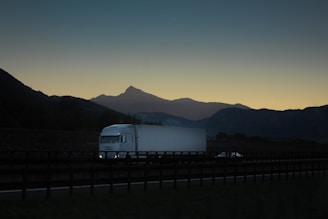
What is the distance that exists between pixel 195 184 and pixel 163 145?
31.6m

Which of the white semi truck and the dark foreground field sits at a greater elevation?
the white semi truck

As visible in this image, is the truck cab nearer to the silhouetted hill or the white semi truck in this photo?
the white semi truck

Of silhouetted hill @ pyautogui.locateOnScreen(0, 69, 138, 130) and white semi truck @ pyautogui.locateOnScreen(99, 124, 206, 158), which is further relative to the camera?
silhouetted hill @ pyautogui.locateOnScreen(0, 69, 138, 130)

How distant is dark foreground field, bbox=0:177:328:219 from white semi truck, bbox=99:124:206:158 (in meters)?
21.7

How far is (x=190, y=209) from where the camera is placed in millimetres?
17516

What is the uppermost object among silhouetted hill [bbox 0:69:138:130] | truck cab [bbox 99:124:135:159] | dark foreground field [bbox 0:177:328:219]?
silhouetted hill [bbox 0:69:138:130]

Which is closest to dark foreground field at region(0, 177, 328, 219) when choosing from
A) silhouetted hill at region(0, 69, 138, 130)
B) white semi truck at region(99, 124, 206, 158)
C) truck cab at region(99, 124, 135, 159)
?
white semi truck at region(99, 124, 206, 158)

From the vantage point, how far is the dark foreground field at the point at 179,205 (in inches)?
577

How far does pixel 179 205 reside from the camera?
57.2ft

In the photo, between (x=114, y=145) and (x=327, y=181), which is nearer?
(x=327, y=181)

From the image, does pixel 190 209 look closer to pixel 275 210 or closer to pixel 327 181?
pixel 275 210

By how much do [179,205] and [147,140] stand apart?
35.4 meters

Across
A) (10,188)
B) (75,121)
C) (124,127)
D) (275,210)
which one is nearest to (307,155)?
(124,127)

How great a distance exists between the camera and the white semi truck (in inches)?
1919
